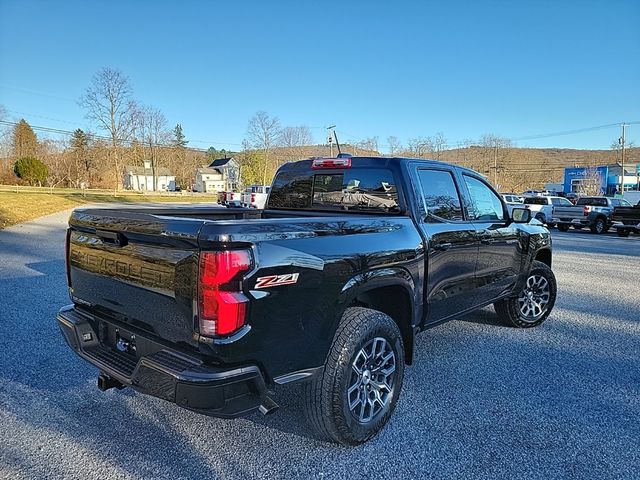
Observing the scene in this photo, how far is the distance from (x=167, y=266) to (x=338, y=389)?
1206mm

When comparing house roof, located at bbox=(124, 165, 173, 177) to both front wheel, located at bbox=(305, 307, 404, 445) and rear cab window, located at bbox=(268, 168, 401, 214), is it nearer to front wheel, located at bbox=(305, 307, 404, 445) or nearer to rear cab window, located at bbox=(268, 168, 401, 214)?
rear cab window, located at bbox=(268, 168, 401, 214)

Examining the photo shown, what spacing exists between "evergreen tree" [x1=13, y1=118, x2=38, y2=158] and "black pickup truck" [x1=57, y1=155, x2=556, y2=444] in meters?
73.1

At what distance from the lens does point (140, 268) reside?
2494mm

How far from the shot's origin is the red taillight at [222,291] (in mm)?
2141

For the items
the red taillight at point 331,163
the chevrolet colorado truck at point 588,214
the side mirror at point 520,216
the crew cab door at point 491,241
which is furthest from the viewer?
the chevrolet colorado truck at point 588,214

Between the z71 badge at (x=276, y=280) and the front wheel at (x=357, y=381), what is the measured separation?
0.55m

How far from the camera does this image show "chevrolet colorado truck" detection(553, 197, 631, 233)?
20.8 meters

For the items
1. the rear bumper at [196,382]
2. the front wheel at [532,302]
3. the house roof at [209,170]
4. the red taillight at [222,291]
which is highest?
the house roof at [209,170]

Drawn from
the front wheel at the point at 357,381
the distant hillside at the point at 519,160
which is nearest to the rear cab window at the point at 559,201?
the front wheel at the point at 357,381

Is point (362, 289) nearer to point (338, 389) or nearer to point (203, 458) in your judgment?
point (338, 389)

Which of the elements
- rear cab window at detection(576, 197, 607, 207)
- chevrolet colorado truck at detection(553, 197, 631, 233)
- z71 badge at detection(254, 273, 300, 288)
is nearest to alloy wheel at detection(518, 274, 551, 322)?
z71 badge at detection(254, 273, 300, 288)

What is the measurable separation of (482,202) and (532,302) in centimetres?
171

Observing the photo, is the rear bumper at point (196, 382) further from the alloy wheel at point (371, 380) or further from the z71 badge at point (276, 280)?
the alloy wheel at point (371, 380)

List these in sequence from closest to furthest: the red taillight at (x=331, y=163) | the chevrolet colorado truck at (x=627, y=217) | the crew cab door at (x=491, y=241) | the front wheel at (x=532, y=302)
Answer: the red taillight at (x=331, y=163) → the crew cab door at (x=491, y=241) → the front wheel at (x=532, y=302) → the chevrolet colorado truck at (x=627, y=217)
